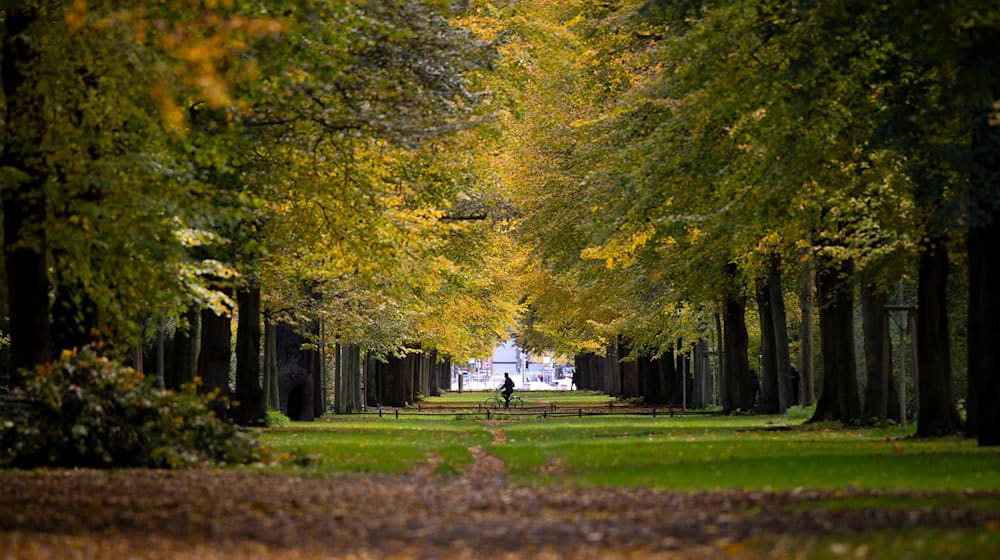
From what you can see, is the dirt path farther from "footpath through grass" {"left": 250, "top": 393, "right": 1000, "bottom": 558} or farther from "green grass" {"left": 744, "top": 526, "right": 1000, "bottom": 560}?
"green grass" {"left": 744, "top": 526, "right": 1000, "bottom": 560}

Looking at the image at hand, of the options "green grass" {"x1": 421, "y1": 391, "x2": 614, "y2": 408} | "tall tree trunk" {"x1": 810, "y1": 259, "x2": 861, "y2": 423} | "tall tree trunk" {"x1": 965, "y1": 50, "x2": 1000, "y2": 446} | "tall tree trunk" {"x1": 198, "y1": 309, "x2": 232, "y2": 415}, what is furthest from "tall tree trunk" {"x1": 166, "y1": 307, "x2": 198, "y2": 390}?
"green grass" {"x1": 421, "y1": 391, "x2": 614, "y2": 408}

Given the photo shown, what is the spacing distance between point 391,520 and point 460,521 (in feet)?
1.88

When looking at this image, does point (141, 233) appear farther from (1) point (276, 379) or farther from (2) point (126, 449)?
(1) point (276, 379)

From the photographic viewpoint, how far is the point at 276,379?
142 ft

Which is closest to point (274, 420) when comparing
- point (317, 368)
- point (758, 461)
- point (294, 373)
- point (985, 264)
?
point (294, 373)

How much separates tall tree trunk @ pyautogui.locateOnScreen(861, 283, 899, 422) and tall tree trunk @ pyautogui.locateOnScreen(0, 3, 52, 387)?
16.2 metres

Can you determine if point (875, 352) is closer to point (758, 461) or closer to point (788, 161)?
point (788, 161)

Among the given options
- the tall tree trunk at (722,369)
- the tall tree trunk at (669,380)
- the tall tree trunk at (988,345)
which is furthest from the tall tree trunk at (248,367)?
the tall tree trunk at (669,380)

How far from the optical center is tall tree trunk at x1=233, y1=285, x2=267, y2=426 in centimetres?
3506

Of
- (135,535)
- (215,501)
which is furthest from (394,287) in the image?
(135,535)

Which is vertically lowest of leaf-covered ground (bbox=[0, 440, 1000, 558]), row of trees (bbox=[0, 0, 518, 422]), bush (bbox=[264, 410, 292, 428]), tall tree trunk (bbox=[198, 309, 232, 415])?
leaf-covered ground (bbox=[0, 440, 1000, 558])

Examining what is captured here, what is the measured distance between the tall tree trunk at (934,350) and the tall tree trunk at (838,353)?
5.42m

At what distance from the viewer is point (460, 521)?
516 inches

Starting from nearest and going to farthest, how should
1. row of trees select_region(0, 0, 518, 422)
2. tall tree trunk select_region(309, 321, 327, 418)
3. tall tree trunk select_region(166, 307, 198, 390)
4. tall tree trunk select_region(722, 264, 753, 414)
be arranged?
row of trees select_region(0, 0, 518, 422)
tall tree trunk select_region(166, 307, 198, 390)
tall tree trunk select_region(309, 321, 327, 418)
tall tree trunk select_region(722, 264, 753, 414)
